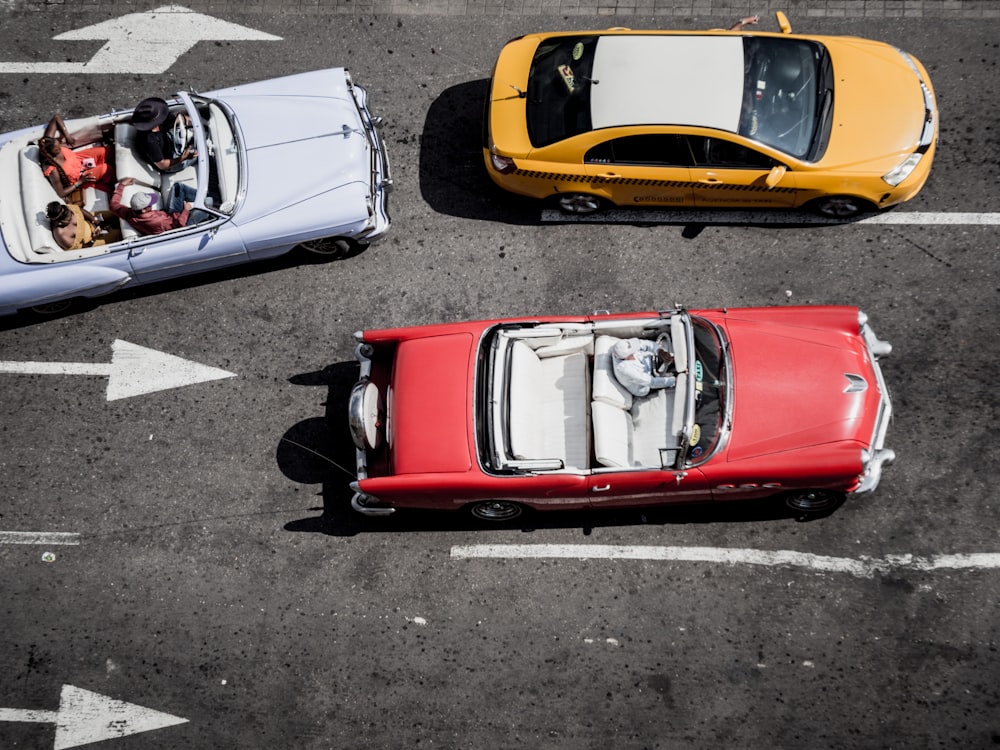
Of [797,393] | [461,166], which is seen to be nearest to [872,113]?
[797,393]

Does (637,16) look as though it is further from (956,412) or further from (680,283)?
(956,412)

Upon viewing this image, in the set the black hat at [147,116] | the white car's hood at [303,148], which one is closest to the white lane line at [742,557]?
the white car's hood at [303,148]

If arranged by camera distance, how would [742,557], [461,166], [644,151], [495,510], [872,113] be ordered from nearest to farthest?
[495,510] → [742,557] → [872,113] → [644,151] → [461,166]

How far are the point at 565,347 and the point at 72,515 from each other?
5.33m

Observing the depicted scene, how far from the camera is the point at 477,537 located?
7914 millimetres

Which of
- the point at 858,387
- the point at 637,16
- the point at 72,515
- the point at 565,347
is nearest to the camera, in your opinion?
the point at 858,387

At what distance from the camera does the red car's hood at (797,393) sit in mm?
6742

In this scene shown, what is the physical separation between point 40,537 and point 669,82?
305 inches

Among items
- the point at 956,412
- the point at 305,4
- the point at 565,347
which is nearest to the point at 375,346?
the point at 565,347

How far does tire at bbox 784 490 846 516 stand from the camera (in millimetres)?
7148

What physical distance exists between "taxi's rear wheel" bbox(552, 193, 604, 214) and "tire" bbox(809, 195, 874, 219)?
2.21 metres

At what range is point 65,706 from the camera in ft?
25.4

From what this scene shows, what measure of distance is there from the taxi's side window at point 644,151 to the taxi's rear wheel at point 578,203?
48 cm

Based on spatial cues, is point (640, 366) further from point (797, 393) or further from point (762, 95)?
point (762, 95)
